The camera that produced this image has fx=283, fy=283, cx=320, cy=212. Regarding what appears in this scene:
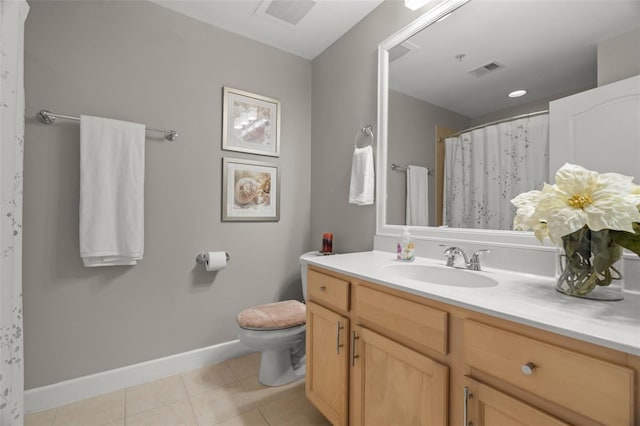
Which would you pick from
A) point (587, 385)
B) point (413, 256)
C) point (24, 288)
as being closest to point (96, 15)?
point (24, 288)

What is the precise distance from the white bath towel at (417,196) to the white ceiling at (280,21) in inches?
45.5

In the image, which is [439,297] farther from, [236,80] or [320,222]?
[236,80]

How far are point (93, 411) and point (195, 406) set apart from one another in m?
0.53

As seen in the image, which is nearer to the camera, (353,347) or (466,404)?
(466,404)

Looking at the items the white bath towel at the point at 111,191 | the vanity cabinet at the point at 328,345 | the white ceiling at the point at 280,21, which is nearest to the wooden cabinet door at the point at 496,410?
Answer: the vanity cabinet at the point at 328,345

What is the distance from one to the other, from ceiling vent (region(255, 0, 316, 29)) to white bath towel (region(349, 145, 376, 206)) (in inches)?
39.3

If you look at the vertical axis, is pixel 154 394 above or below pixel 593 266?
below

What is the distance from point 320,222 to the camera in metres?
2.36

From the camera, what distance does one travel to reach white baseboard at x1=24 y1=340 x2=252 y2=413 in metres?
1.53

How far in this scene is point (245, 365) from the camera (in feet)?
6.60

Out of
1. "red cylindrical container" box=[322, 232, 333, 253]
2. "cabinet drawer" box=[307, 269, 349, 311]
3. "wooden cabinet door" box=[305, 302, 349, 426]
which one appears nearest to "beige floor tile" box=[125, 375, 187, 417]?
"wooden cabinet door" box=[305, 302, 349, 426]

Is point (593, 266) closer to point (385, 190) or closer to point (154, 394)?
point (385, 190)

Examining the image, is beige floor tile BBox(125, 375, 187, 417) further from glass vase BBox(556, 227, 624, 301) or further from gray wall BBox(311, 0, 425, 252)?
glass vase BBox(556, 227, 624, 301)

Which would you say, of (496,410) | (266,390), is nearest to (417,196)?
(496,410)
